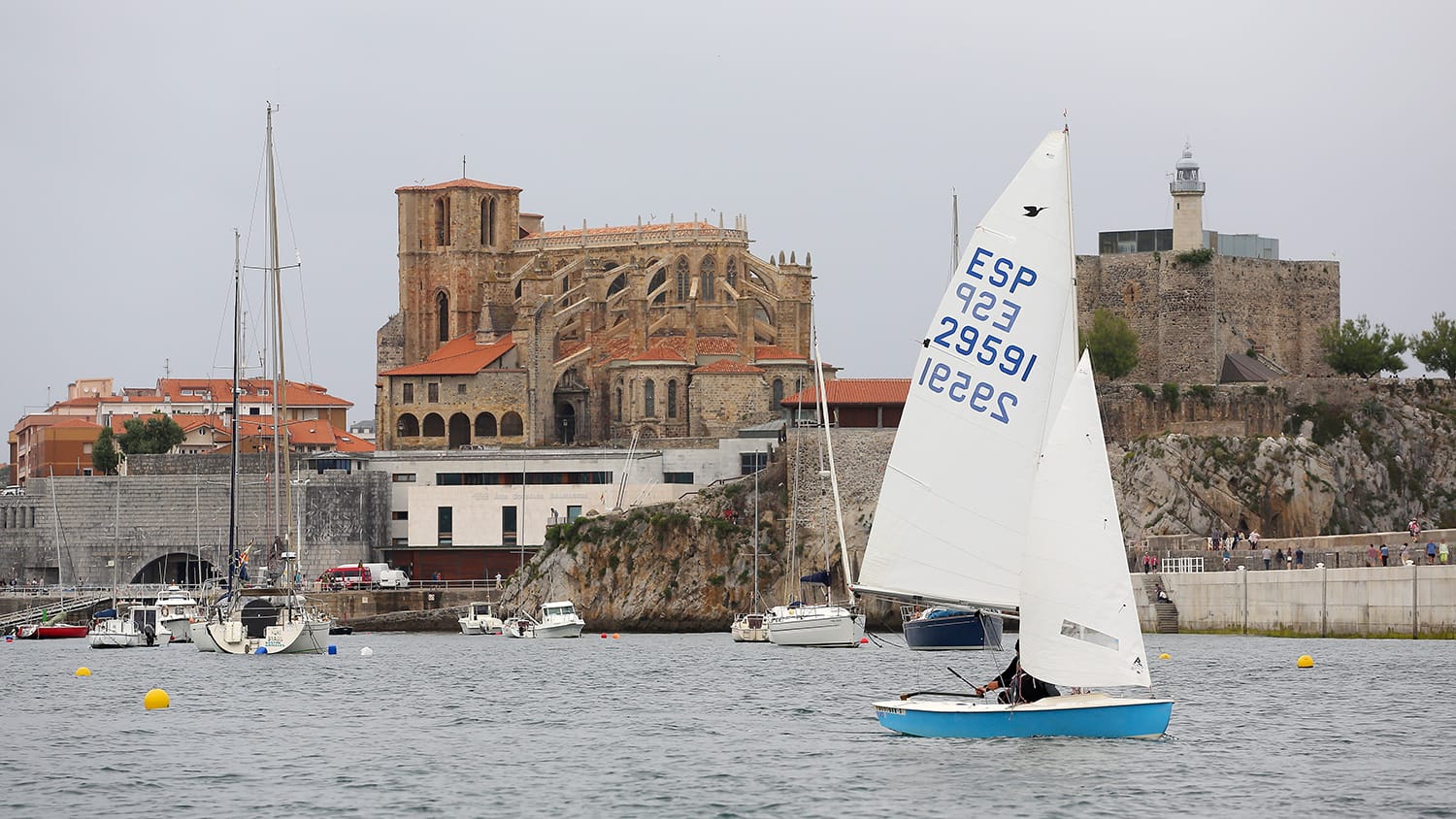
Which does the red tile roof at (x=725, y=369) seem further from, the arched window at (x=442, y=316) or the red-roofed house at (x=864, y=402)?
the arched window at (x=442, y=316)

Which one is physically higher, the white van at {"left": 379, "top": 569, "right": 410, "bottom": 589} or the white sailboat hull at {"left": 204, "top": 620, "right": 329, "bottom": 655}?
the white van at {"left": 379, "top": 569, "right": 410, "bottom": 589}

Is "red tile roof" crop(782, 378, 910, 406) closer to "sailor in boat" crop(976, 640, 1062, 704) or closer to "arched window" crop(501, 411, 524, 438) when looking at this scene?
"arched window" crop(501, 411, 524, 438)

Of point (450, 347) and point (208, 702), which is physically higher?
point (450, 347)

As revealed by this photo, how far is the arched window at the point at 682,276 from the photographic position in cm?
11812

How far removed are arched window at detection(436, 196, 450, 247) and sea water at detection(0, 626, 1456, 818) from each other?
66.3 metres

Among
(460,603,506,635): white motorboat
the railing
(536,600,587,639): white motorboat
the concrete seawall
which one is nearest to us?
the concrete seawall

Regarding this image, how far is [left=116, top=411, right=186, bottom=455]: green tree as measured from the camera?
128375 mm

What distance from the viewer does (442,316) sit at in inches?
4911

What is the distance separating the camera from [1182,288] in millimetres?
92125

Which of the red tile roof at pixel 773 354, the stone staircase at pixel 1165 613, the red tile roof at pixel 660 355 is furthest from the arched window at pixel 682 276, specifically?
the stone staircase at pixel 1165 613

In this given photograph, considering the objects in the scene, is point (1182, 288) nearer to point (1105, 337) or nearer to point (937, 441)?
point (1105, 337)

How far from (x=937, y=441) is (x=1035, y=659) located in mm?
3145

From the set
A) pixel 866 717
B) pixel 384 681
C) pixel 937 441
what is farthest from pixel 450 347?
pixel 937 441

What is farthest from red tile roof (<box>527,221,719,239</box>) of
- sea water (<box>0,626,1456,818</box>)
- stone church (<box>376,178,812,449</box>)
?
sea water (<box>0,626,1456,818</box>)
